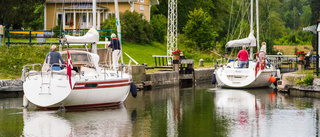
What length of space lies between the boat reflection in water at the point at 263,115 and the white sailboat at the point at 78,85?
3.98 m

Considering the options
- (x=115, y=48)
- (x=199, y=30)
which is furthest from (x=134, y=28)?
(x=115, y=48)

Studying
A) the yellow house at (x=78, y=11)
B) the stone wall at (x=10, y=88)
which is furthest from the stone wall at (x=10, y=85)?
the yellow house at (x=78, y=11)

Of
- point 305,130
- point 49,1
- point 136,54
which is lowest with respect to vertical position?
point 305,130

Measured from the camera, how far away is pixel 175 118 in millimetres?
17141

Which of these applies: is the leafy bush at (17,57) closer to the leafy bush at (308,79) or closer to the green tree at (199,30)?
the leafy bush at (308,79)

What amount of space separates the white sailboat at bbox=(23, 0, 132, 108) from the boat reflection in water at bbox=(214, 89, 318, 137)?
3978 mm

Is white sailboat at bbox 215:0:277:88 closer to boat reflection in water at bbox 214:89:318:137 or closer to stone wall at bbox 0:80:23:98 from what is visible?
boat reflection in water at bbox 214:89:318:137

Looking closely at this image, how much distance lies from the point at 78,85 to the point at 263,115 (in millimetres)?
6434

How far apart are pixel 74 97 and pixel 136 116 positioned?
A: 2.36 metres

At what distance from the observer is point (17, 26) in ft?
170

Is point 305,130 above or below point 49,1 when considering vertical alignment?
below

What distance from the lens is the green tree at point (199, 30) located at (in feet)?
169

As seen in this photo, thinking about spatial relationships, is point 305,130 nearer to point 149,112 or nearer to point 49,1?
point 149,112

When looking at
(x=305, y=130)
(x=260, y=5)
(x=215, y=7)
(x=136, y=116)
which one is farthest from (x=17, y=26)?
(x=260, y=5)
